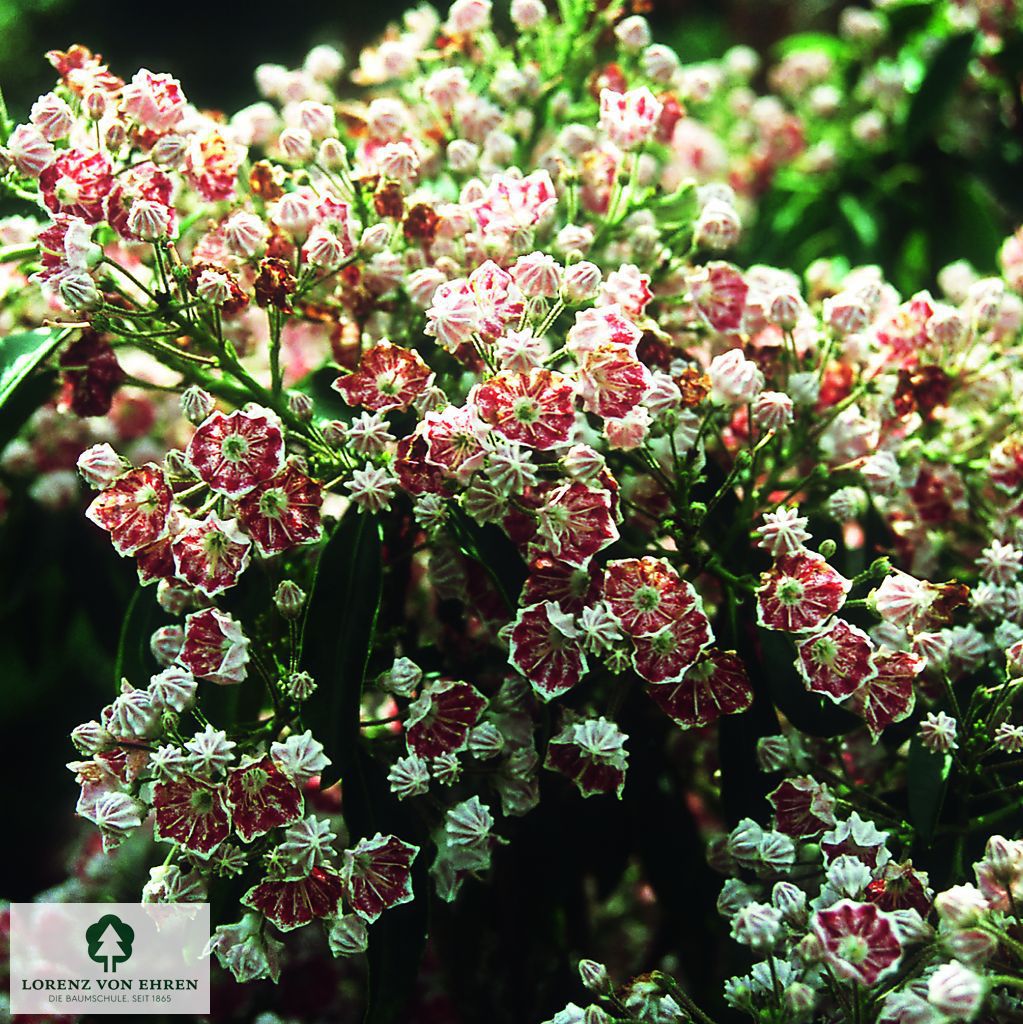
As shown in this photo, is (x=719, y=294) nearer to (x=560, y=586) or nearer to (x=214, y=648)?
(x=560, y=586)

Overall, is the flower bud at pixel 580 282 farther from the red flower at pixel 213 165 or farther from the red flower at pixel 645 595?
the red flower at pixel 213 165

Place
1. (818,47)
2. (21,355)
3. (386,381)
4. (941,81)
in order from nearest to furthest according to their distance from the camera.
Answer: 1. (386,381)
2. (21,355)
3. (941,81)
4. (818,47)

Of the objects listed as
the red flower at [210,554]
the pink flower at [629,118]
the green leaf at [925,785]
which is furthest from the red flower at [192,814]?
the pink flower at [629,118]

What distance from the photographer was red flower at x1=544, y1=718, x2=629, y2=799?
3.06ft

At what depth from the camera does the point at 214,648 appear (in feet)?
3.03

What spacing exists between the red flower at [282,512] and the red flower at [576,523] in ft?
0.60

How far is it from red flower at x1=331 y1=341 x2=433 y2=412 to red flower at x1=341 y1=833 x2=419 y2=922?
1.16ft

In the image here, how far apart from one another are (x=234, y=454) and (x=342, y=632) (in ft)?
0.56

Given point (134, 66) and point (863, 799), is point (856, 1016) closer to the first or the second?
point (863, 799)

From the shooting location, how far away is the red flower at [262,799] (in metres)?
0.88

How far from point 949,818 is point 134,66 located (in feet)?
11.5

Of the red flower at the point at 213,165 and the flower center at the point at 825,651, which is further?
the red flower at the point at 213,165

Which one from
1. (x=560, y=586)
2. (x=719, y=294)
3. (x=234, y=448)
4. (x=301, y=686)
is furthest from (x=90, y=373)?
(x=719, y=294)

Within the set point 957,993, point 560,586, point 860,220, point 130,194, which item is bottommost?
point 957,993
